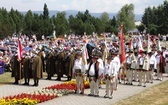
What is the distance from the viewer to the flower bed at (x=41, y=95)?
51.5 ft

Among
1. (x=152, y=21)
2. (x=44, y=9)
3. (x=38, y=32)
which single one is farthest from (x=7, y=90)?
(x=152, y=21)

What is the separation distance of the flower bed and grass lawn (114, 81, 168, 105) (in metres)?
3.21

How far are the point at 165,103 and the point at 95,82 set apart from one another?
339cm

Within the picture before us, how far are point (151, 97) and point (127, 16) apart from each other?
85790 mm

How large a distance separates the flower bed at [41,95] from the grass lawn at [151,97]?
3.21 m

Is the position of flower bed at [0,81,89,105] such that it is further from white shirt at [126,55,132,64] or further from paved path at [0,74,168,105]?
white shirt at [126,55,132,64]

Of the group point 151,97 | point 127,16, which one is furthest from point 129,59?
point 127,16

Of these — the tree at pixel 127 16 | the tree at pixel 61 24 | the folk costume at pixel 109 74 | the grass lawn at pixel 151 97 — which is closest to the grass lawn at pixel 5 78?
the folk costume at pixel 109 74

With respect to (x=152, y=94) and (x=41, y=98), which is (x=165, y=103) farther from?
(x=41, y=98)

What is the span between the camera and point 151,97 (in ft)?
58.7

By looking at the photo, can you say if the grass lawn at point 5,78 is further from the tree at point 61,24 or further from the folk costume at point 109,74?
the tree at point 61,24

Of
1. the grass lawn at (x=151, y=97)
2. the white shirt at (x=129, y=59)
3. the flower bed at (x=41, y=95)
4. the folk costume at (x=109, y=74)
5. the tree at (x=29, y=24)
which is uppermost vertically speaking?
the tree at (x=29, y=24)

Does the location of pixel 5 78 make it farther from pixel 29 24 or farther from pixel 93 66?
pixel 29 24

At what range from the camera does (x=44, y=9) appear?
3147 inches
